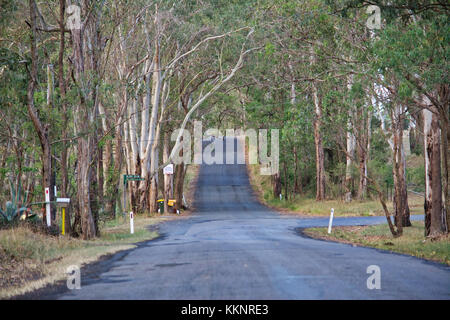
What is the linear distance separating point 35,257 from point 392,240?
12220 millimetres

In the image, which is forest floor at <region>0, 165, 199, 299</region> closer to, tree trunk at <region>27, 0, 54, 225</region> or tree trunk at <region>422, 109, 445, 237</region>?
tree trunk at <region>27, 0, 54, 225</region>

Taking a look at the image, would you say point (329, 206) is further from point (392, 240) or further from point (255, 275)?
point (255, 275)

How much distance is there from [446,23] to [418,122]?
9189mm

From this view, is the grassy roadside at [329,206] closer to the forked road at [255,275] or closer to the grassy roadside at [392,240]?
the grassy roadside at [392,240]

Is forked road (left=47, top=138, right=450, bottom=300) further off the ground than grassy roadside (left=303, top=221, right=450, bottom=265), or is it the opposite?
forked road (left=47, top=138, right=450, bottom=300)

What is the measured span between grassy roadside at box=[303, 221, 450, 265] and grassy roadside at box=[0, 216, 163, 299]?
7566 mm

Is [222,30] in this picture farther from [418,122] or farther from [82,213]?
[82,213]

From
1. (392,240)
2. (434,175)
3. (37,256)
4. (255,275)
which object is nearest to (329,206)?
(392,240)

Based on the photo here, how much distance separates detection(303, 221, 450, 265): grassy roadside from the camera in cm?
1778

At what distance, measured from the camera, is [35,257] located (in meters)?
16.4

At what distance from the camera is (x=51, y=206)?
22.7 m

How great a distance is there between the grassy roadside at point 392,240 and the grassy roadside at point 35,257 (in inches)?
298

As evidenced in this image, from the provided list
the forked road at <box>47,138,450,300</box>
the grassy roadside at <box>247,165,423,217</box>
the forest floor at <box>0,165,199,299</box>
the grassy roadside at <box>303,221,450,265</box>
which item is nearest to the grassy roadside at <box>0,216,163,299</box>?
the forest floor at <box>0,165,199,299</box>

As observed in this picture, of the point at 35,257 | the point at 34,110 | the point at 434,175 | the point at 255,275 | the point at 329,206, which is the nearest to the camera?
the point at 255,275
